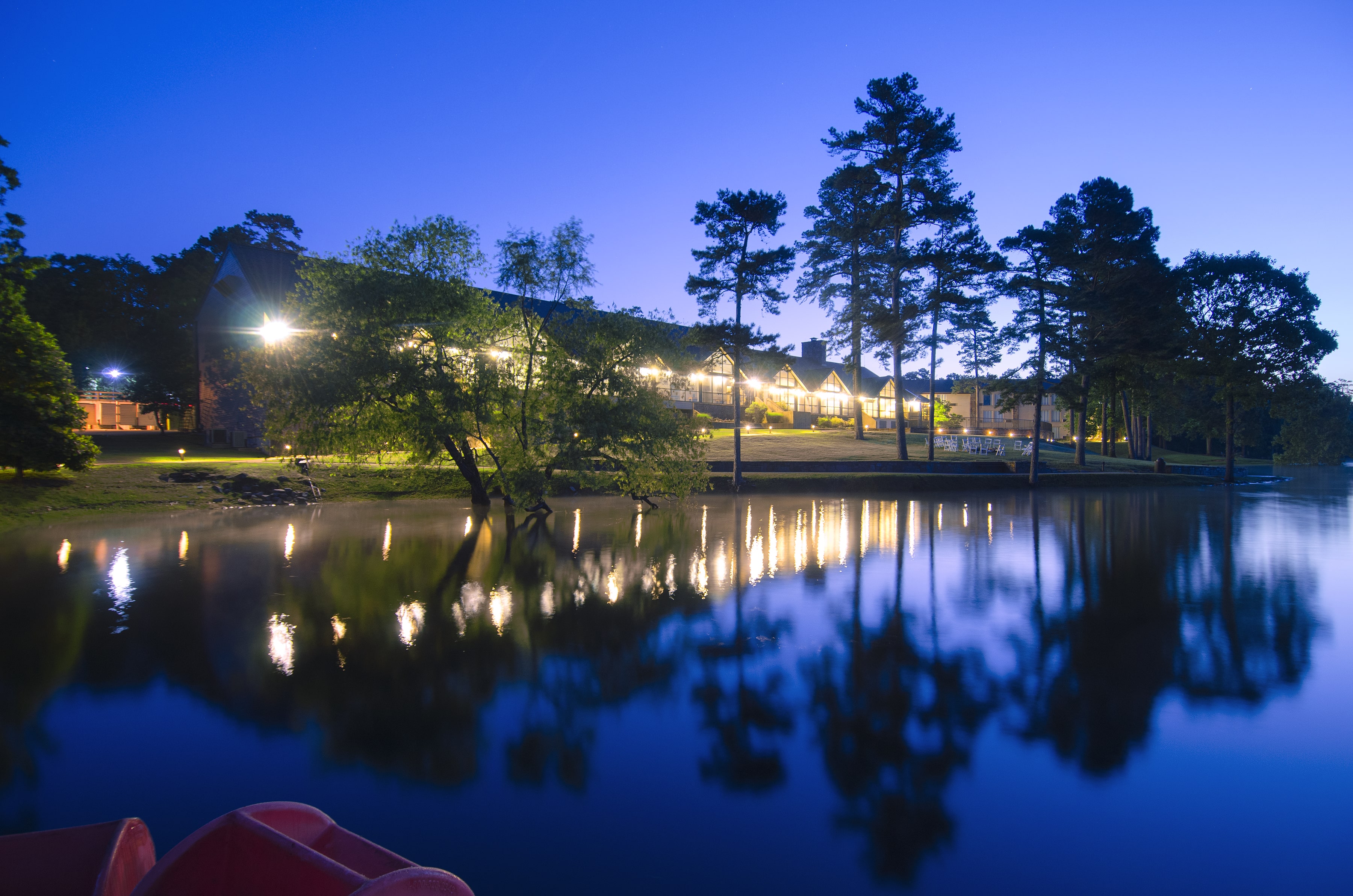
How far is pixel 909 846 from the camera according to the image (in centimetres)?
445

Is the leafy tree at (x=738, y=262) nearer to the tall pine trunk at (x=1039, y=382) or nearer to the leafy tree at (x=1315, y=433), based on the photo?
the tall pine trunk at (x=1039, y=382)

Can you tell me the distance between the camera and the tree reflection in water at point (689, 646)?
575cm

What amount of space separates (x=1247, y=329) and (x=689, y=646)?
142 ft

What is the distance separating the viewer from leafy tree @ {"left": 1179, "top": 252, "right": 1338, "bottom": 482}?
37.7 m

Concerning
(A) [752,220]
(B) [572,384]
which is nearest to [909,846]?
(B) [572,384]

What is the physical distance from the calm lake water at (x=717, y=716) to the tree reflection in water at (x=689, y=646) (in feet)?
0.16

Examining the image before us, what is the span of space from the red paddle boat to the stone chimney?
74.6m

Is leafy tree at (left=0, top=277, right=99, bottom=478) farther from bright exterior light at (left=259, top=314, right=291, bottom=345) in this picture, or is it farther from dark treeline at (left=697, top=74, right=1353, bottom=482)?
dark treeline at (left=697, top=74, right=1353, bottom=482)

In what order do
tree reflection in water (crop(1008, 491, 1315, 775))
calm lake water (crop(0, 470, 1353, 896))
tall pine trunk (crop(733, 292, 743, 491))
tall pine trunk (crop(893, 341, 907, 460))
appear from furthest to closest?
1. tall pine trunk (crop(893, 341, 907, 460))
2. tall pine trunk (crop(733, 292, 743, 491))
3. tree reflection in water (crop(1008, 491, 1315, 775))
4. calm lake water (crop(0, 470, 1353, 896))

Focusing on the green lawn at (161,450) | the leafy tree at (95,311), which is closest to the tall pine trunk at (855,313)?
the green lawn at (161,450)

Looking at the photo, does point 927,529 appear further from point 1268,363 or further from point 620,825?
point 1268,363

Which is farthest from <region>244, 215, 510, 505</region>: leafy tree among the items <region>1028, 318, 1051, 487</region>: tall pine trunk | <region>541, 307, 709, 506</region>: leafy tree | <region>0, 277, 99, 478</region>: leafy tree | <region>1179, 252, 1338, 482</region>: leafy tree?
<region>1179, 252, 1338, 482</region>: leafy tree

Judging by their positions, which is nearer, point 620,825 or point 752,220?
point 620,825

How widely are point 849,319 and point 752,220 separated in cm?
1223
